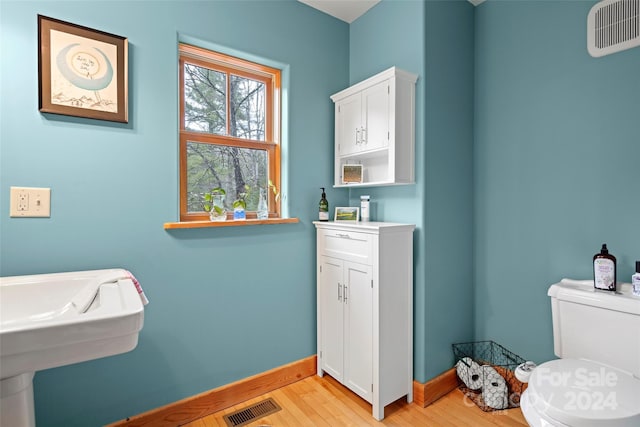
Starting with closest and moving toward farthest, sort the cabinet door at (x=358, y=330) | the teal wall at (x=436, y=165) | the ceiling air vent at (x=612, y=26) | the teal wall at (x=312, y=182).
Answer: the teal wall at (x=312, y=182) < the ceiling air vent at (x=612, y=26) < the cabinet door at (x=358, y=330) < the teal wall at (x=436, y=165)

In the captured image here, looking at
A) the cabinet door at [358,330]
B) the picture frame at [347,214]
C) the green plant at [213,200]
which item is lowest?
the cabinet door at [358,330]

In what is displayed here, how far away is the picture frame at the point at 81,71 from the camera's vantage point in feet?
4.80

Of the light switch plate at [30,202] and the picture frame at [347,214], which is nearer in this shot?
the light switch plate at [30,202]

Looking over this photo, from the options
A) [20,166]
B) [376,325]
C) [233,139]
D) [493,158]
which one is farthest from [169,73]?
[493,158]

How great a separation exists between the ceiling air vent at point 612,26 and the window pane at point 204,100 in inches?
83.8

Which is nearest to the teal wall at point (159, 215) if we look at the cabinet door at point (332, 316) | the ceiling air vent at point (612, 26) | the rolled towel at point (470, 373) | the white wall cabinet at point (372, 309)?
the cabinet door at point (332, 316)

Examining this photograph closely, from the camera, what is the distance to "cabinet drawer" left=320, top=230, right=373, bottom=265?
1901mm

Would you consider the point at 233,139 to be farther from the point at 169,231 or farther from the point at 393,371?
the point at 393,371

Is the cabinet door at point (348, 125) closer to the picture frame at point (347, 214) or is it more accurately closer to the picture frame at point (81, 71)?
the picture frame at point (347, 214)

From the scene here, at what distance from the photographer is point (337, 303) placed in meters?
2.13

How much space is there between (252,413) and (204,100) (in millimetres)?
1904

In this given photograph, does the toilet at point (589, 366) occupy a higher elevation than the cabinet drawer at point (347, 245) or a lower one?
lower

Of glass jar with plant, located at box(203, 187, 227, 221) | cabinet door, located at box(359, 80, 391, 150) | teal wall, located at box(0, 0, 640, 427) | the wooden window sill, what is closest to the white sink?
teal wall, located at box(0, 0, 640, 427)

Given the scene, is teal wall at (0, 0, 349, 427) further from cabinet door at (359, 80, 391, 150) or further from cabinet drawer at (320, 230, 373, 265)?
cabinet door at (359, 80, 391, 150)
